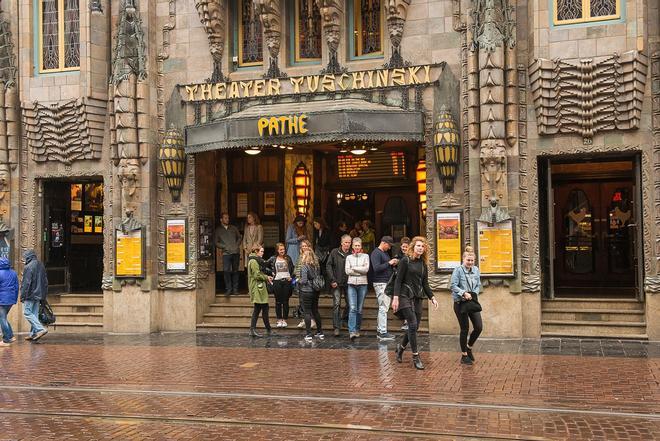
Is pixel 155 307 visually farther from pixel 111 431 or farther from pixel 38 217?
pixel 111 431

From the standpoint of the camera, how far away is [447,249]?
16.1m

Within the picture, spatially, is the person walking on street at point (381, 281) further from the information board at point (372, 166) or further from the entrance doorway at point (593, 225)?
the entrance doorway at point (593, 225)

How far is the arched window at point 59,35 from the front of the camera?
1838 cm

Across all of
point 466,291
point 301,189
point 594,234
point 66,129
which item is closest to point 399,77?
point 301,189

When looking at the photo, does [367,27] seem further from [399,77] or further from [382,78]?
[399,77]

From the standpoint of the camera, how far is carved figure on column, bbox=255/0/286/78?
56.4 feet

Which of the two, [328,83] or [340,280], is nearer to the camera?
[340,280]

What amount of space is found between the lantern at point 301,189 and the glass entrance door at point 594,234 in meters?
6.23

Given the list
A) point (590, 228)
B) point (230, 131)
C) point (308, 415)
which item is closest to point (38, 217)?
point (230, 131)

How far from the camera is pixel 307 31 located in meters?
17.7

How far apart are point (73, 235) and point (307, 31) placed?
26.2ft

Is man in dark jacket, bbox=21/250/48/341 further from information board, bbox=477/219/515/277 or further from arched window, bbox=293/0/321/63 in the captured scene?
information board, bbox=477/219/515/277

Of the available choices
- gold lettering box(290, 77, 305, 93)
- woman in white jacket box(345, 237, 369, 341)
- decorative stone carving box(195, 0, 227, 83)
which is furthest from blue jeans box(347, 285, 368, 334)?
decorative stone carving box(195, 0, 227, 83)

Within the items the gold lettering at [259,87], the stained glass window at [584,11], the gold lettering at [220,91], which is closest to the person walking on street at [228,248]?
the gold lettering at [220,91]
